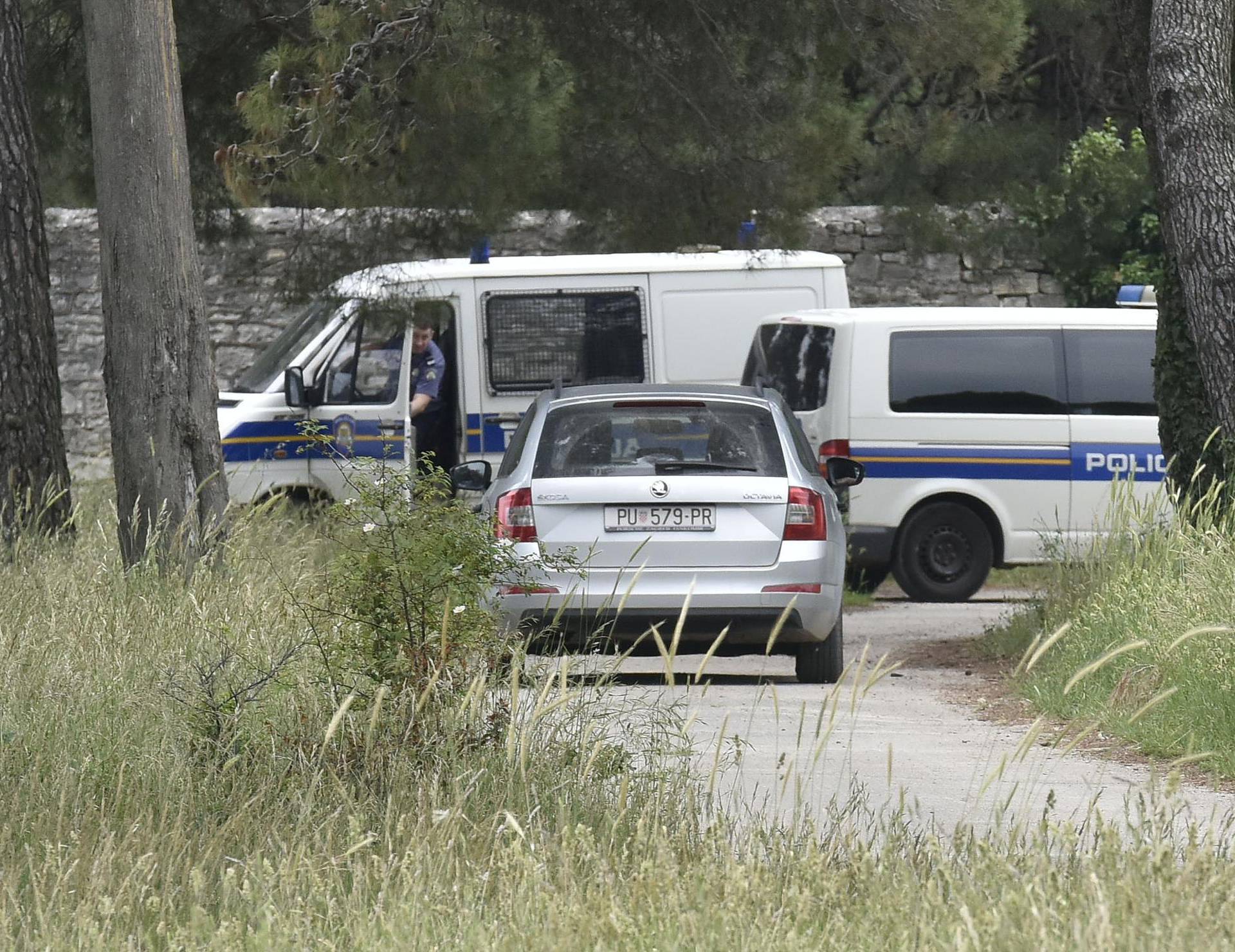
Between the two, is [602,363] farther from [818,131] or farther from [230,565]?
[230,565]

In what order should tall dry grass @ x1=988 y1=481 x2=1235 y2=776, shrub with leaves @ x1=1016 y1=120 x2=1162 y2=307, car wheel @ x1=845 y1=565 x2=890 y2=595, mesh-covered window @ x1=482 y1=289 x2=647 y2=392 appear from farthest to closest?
shrub with leaves @ x1=1016 y1=120 x2=1162 y2=307, mesh-covered window @ x1=482 y1=289 x2=647 y2=392, car wheel @ x1=845 y1=565 x2=890 y2=595, tall dry grass @ x1=988 y1=481 x2=1235 y2=776

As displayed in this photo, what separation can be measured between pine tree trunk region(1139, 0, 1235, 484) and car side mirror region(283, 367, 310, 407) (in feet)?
22.8

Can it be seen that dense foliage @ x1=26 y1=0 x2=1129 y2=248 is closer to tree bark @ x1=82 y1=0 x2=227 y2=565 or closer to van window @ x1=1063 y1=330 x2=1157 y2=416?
van window @ x1=1063 y1=330 x2=1157 y2=416

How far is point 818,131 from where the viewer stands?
12.2 metres

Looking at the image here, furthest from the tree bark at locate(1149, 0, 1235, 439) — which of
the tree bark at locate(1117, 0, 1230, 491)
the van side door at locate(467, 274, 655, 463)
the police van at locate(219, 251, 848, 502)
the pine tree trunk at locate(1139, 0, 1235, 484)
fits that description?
the van side door at locate(467, 274, 655, 463)

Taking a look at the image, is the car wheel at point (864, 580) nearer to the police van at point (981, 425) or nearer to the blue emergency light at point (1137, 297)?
the police van at point (981, 425)

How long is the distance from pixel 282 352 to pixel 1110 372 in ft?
20.8

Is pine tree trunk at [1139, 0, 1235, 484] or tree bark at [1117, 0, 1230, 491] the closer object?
pine tree trunk at [1139, 0, 1235, 484]

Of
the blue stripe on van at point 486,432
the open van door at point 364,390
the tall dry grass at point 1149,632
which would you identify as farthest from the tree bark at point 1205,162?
the open van door at point 364,390

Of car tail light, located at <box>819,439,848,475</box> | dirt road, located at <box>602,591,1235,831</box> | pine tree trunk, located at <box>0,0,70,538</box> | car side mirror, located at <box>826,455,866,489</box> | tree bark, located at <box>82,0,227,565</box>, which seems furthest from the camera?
car tail light, located at <box>819,439,848,475</box>

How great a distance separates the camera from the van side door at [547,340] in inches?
570

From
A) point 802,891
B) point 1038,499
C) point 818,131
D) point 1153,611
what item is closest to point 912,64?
point 818,131

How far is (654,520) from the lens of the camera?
8.50m

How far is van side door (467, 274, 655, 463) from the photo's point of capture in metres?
14.5
